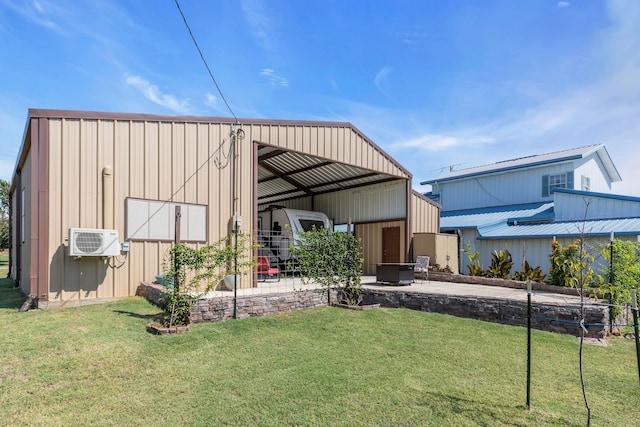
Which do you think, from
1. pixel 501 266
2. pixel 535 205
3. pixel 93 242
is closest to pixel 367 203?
pixel 501 266

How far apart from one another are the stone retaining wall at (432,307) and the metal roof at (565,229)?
5.27 meters

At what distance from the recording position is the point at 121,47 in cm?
711

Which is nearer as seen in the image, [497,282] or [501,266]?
[497,282]

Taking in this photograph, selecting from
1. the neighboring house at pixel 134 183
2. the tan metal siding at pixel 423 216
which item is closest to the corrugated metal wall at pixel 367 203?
the tan metal siding at pixel 423 216

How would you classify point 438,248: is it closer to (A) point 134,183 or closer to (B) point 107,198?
(A) point 134,183

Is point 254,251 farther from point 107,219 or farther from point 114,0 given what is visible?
point 114,0

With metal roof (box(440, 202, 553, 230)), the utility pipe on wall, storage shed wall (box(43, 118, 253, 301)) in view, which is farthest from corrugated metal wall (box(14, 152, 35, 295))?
metal roof (box(440, 202, 553, 230))

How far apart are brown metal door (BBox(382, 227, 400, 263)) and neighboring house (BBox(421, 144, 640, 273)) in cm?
294

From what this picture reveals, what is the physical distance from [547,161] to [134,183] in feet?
59.6

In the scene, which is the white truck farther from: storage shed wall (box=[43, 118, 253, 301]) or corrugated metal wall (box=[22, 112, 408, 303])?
storage shed wall (box=[43, 118, 253, 301])

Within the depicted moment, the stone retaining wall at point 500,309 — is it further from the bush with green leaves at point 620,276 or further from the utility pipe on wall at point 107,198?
the utility pipe on wall at point 107,198

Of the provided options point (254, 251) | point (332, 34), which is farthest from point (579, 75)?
point (254, 251)

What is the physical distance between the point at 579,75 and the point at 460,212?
11.2m

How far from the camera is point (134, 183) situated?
8.51 metres
